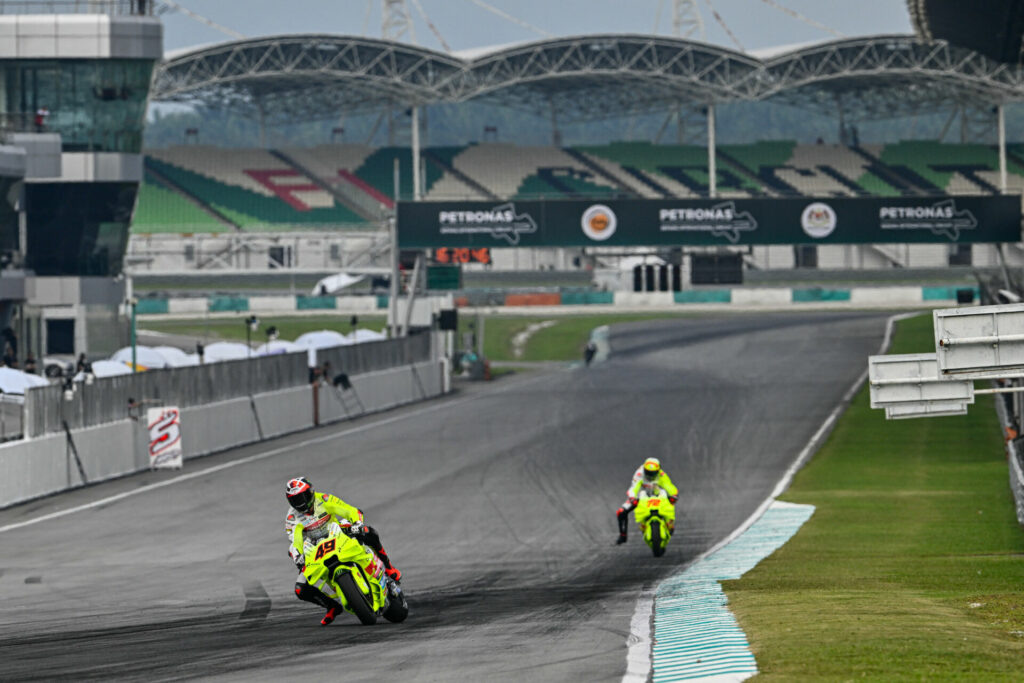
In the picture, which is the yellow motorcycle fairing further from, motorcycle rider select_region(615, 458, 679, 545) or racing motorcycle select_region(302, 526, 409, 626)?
motorcycle rider select_region(615, 458, 679, 545)

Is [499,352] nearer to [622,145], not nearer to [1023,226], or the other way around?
[1023,226]

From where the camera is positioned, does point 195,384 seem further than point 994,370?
Yes

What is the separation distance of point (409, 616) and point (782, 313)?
2576 inches

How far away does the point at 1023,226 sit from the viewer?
4550 centimetres

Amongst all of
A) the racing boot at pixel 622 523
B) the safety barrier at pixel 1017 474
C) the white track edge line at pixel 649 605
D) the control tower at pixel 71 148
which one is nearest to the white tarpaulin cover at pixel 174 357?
the control tower at pixel 71 148

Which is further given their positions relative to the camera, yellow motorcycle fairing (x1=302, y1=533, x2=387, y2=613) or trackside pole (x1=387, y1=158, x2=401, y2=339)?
trackside pole (x1=387, y1=158, x2=401, y2=339)

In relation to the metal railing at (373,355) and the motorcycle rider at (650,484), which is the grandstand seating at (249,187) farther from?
the motorcycle rider at (650,484)

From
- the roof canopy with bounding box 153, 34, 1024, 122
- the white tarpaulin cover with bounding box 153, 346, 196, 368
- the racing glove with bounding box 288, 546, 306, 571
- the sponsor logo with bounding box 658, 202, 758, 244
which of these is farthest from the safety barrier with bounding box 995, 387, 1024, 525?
the roof canopy with bounding box 153, 34, 1024, 122

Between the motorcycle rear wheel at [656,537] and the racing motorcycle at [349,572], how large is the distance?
260 inches

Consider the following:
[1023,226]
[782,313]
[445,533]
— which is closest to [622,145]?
[782,313]

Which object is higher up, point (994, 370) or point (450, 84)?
point (450, 84)

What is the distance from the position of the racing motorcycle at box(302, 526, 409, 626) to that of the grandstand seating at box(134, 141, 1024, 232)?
3332 inches

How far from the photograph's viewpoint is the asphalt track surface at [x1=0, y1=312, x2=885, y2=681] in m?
11.1

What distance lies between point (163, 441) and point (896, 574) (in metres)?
18.5
